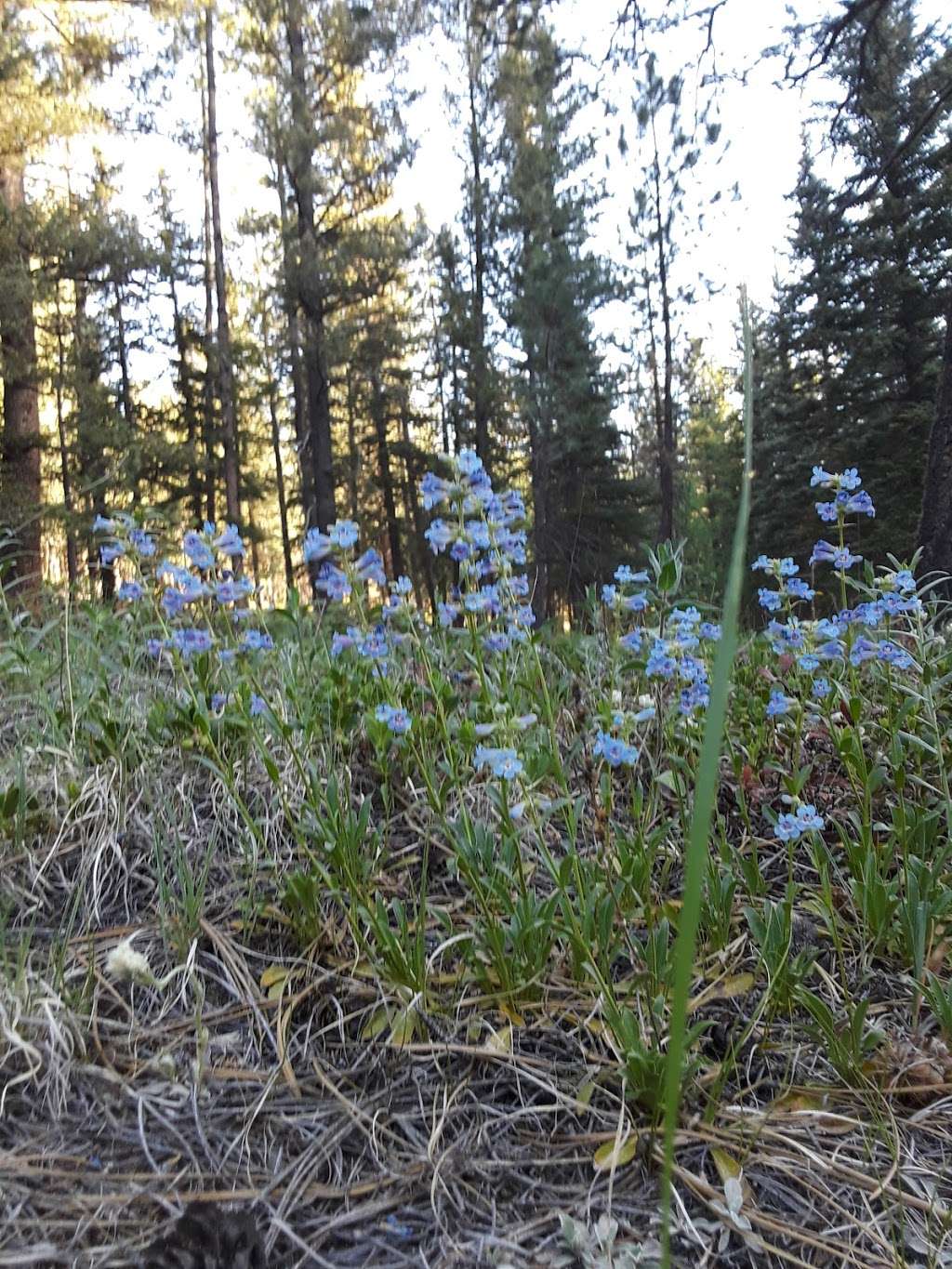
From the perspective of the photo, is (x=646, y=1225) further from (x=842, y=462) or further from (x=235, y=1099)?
(x=842, y=462)

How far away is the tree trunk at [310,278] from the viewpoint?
12.3 m

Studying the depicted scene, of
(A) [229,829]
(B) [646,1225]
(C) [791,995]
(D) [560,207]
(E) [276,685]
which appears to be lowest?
(B) [646,1225]

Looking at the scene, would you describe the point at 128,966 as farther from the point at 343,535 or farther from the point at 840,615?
the point at 840,615

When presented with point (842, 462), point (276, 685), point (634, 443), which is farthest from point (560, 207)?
point (276, 685)

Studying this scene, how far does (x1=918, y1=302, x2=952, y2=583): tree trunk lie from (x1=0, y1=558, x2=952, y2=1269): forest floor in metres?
2.84

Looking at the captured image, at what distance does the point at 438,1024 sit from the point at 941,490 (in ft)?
15.2

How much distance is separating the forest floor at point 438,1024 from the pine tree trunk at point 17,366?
9357mm

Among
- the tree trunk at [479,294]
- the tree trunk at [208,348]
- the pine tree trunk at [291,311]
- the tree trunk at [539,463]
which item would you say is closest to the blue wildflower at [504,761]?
the tree trunk at [539,463]

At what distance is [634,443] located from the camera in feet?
62.2

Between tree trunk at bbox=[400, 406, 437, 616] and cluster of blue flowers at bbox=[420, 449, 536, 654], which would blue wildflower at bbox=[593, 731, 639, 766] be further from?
tree trunk at bbox=[400, 406, 437, 616]

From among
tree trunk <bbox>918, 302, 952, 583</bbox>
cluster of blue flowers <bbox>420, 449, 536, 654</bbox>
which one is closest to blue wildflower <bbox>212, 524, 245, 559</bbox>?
cluster of blue flowers <bbox>420, 449, 536, 654</bbox>

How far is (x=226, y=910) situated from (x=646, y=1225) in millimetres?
1145

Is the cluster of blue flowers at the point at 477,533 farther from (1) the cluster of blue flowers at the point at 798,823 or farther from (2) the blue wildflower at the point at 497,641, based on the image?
(1) the cluster of blue flowers at the point at 798,823

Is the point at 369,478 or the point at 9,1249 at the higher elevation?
the point at 369,478
